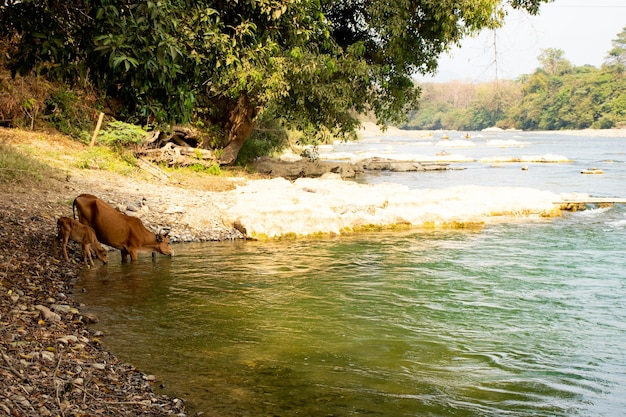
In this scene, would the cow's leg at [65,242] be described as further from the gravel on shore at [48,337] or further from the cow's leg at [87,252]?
the cow's leg at [87,252]

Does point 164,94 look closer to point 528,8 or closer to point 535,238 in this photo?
point 535,238

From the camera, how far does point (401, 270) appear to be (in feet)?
42.8

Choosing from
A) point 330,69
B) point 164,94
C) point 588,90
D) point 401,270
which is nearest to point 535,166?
point 330,69

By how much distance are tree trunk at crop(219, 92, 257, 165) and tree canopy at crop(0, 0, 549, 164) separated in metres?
0.06

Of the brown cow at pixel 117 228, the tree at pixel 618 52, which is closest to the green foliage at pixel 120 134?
the brown cow at pixel 117 228

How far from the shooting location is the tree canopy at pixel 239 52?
7281 mm

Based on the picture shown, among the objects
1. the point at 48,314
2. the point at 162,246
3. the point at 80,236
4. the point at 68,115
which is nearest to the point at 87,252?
the point at 80,236

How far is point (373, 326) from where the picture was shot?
9.38 metres

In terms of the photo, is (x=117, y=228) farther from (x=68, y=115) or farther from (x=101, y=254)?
(x=68, y=115)

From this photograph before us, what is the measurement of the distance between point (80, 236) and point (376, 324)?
5194 millimetres

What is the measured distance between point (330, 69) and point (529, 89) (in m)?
121

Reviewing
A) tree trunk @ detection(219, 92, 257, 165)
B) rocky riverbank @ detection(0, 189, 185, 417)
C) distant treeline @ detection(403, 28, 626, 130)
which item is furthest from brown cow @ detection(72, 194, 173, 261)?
distant treeline @ detection(403, 28, 626, 130)

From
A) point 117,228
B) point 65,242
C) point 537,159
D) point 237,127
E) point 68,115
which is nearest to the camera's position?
point 65,242

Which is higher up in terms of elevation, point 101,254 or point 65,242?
point 65,242
